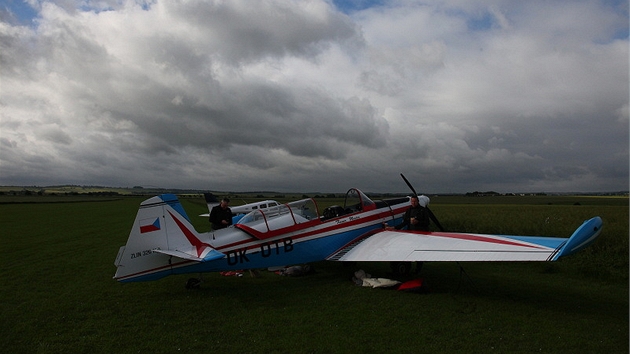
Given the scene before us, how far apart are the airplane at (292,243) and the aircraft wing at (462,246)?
1cm

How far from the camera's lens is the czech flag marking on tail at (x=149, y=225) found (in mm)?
5859

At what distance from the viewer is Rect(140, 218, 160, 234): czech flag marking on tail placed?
19.2 feet

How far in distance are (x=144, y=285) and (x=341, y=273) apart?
3.99 m

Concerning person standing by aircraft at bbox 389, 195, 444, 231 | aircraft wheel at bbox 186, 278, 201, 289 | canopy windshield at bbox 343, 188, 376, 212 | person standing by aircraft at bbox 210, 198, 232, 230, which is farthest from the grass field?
canopy windshield at bbox 343, 188, 376, 212

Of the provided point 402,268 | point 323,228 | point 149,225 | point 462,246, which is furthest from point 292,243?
point 462,246

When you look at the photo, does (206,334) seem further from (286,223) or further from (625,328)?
(625,328)

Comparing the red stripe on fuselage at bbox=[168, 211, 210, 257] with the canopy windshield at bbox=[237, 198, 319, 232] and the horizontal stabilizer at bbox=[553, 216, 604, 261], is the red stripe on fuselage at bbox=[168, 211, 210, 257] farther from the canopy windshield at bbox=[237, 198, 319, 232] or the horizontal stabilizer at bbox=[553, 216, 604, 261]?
the horizontal stabilizer at bbox=[553, 216, 604, 261]

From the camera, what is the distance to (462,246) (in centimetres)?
606

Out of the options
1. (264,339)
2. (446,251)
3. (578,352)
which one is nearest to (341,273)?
(446,251)

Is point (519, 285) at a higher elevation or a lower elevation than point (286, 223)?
lower

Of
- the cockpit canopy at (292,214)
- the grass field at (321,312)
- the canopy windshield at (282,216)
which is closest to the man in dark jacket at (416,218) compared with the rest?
the cockpit canopy at (292,214)

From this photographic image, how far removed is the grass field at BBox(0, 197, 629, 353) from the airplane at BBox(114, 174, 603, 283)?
1.87ft

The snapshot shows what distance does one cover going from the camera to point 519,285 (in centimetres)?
703

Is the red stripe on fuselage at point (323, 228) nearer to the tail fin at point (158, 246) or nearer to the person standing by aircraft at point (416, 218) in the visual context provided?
the tail fin at point (158, 246)
